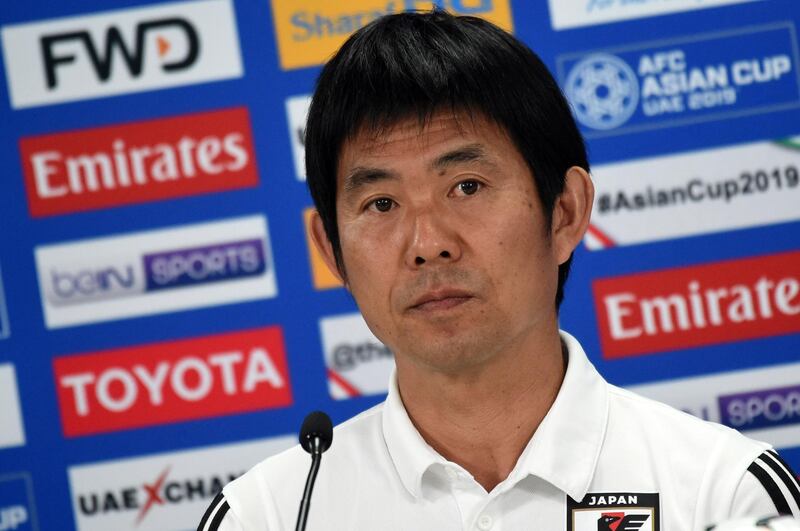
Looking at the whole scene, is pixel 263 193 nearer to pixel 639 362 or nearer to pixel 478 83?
pixel 639 362

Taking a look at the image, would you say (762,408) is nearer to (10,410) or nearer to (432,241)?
(432,241)

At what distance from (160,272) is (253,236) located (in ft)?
0.82

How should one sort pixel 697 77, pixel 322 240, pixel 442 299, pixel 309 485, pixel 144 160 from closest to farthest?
pixel 309 485, pixel 442 299, pixel 322 240, pixel 697 77, pixel 144 160

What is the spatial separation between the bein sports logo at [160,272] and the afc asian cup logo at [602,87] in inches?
33.8

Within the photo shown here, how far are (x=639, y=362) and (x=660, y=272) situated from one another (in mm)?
227

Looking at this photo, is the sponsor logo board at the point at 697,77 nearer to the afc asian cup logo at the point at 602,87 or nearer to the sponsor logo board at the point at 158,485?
the afc asian cup logo at the point at 602,87

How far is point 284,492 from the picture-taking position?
152 cm

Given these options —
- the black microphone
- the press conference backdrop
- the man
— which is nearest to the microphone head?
the black microphone

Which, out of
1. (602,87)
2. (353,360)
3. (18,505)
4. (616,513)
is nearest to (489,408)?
(616,513)

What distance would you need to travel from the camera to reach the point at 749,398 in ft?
8.91

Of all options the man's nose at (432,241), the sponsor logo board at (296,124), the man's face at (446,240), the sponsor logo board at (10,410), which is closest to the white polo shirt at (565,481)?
the man's face at (446,240)

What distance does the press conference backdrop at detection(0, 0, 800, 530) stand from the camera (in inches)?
106

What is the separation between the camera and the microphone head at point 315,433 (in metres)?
1.28

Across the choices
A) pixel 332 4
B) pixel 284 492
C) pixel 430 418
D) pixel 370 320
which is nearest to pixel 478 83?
pixel 370 320
